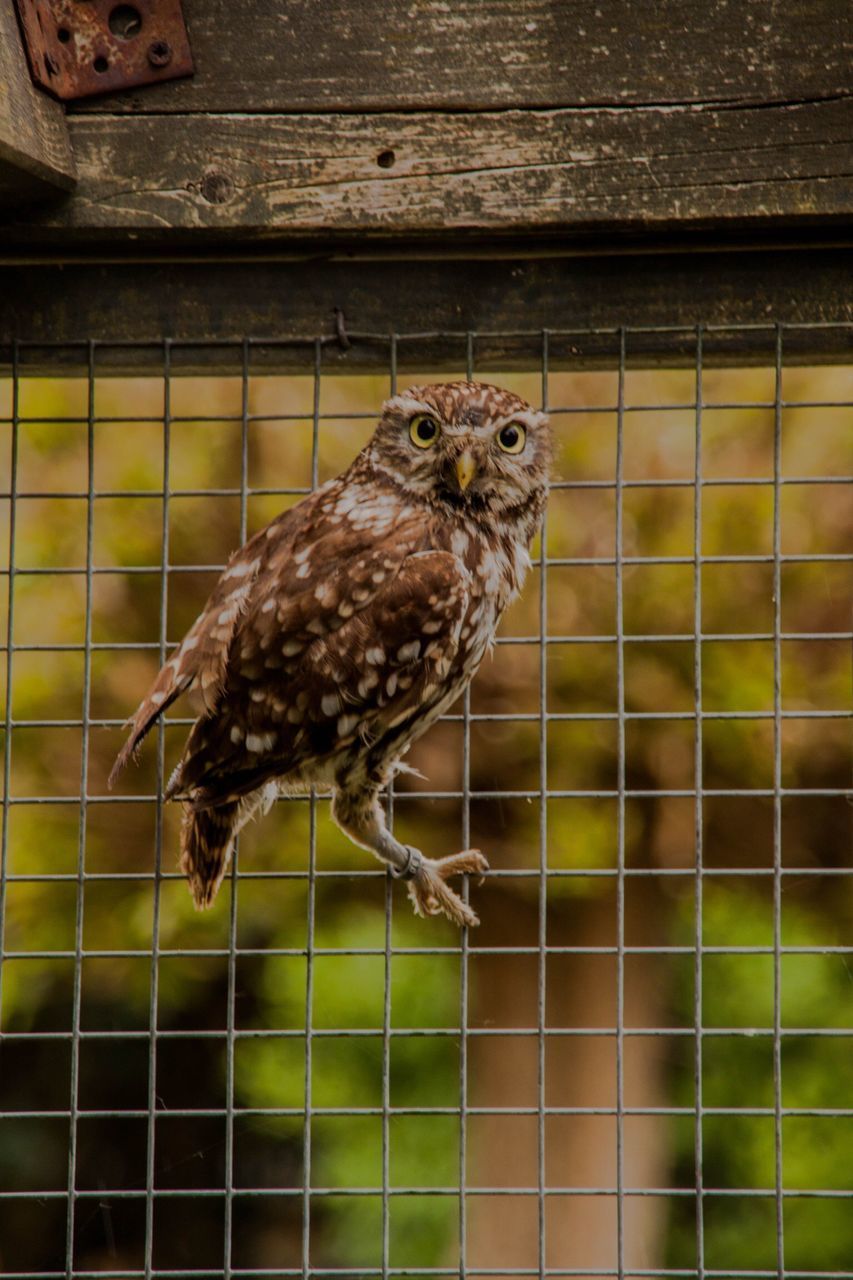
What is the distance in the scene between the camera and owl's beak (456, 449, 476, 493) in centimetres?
253

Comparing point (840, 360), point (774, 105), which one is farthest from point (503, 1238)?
point (774, 105)

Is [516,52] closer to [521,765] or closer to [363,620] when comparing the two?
[363,620]

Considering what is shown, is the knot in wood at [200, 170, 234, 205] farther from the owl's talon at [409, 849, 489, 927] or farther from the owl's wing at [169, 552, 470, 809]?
the owl's talon at [409, 849, 489, 927]

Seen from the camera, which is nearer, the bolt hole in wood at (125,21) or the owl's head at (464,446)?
the bolt hole in wood at (125,21)

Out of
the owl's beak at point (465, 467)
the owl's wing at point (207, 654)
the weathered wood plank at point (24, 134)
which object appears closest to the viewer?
the weathered wood plank at point (24, 134)

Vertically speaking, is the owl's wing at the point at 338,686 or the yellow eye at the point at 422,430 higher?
the yellow eye at the point at 422,430

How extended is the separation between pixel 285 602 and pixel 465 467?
38 cm

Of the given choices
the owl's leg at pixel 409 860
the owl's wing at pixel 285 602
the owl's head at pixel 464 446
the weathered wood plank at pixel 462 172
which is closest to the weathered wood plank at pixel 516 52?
the weathered wood plank at pixel 462 172

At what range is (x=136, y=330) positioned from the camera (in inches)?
95.9

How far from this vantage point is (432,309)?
7.90 ft

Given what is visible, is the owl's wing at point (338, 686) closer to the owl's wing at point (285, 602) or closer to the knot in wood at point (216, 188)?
the owl's wing at point (285, 602)

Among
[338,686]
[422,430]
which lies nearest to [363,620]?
[338,686]

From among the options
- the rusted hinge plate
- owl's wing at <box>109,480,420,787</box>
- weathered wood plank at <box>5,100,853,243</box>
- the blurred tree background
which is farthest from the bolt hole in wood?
the blurred tree background

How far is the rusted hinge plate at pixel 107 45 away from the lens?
2219 mm
